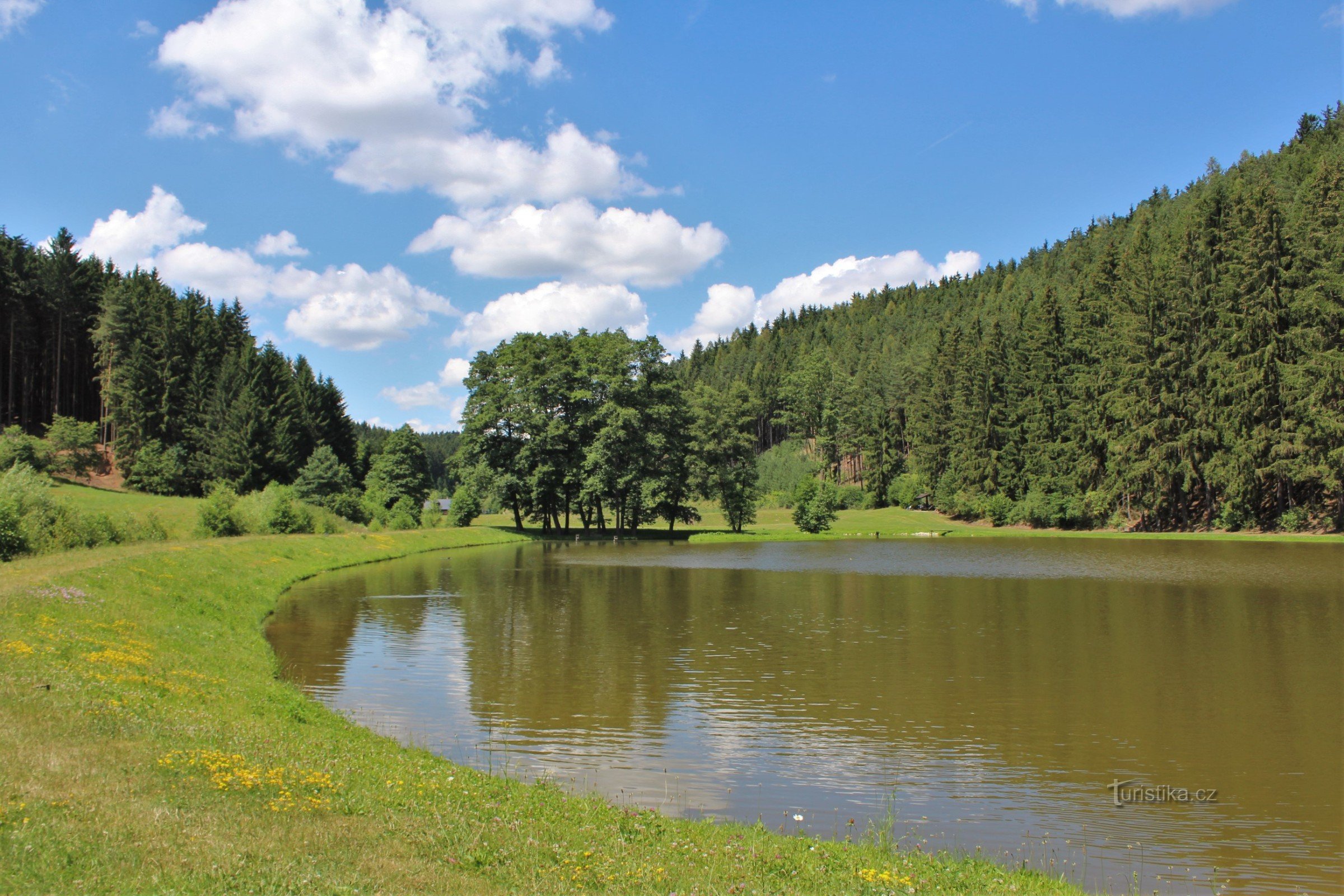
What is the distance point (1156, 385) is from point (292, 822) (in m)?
73.6

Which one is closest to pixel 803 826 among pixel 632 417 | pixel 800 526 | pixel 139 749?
pixel 139 749

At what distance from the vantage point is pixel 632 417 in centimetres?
6625

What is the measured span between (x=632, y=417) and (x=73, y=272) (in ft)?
186

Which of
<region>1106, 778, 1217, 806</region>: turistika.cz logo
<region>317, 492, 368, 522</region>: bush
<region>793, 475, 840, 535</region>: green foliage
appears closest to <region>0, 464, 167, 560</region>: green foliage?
<region>317, 492, 368, 522</region>: bush

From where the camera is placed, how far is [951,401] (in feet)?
306

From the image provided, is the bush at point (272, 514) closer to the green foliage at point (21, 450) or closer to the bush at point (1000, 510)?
the green foliage at point (21, 450)

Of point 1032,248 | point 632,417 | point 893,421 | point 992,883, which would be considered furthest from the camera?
point 1032,248

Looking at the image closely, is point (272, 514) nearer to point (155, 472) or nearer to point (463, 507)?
point (463, 507)

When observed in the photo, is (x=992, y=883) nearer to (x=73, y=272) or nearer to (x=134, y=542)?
(x=134, y=542)

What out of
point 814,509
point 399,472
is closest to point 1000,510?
point 814,509

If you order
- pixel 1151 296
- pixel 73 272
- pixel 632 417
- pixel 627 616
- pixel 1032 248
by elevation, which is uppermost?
pixel 1032 248

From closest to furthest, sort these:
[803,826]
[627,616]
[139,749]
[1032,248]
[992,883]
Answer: [992,883] → [139,749] → [803,826] → [627,616] → [1032,248]

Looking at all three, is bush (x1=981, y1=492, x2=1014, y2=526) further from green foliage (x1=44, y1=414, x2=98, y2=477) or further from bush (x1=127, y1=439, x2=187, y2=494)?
green foliage (x1=44, y1=414, x2=98, y2=477)

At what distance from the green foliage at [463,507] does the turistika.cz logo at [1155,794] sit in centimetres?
6179
